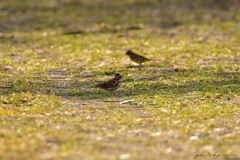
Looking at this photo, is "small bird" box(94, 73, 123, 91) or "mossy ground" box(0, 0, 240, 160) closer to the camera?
"mossy ground" box(0, 0, 240, 160)

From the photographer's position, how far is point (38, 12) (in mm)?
28219

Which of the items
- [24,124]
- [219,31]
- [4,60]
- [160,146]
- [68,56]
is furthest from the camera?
[219,31]

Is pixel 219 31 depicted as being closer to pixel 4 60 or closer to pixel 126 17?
pixel 126 17

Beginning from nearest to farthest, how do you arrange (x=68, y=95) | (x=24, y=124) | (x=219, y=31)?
(x=24, y=124) → (x=68, y=95) → (x=219, y=31)

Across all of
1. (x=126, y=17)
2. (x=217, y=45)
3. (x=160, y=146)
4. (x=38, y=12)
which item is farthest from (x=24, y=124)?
(x=38, y=12)

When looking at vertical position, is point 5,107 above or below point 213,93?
above

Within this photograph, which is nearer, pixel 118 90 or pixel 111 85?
pixel 111 85

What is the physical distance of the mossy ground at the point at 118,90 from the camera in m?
6.33

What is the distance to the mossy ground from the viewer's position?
633 centimetres

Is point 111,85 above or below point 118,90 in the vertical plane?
above

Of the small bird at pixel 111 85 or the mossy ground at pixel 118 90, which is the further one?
the small bird at pixel 111 85

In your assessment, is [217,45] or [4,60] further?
[217,45]

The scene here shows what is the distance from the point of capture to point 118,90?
10.6m

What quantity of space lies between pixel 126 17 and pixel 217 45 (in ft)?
32.6
